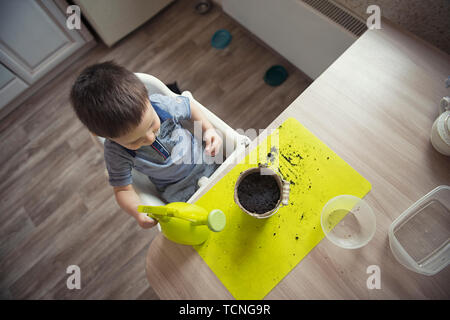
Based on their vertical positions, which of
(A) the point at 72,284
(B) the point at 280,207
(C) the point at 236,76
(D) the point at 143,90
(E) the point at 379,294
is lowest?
(A) the point at 72,284

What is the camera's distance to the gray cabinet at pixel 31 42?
143cm

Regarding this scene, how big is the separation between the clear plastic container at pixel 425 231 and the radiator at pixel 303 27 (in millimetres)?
667

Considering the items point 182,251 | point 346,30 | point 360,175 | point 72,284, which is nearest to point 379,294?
point 360,175

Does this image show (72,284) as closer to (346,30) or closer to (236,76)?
(236,76)

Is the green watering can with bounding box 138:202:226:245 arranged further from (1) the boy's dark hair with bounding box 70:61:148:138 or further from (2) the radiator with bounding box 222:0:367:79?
(2) the radiator with bounding box 222:0:367:79

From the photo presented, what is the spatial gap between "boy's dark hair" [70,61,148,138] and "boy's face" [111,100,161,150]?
18 mm

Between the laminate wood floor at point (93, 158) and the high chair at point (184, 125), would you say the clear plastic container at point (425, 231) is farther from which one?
the laminate wood floor at point (93, 158)

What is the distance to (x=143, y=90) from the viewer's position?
690mm

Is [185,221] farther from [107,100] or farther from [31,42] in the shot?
[31,42]
